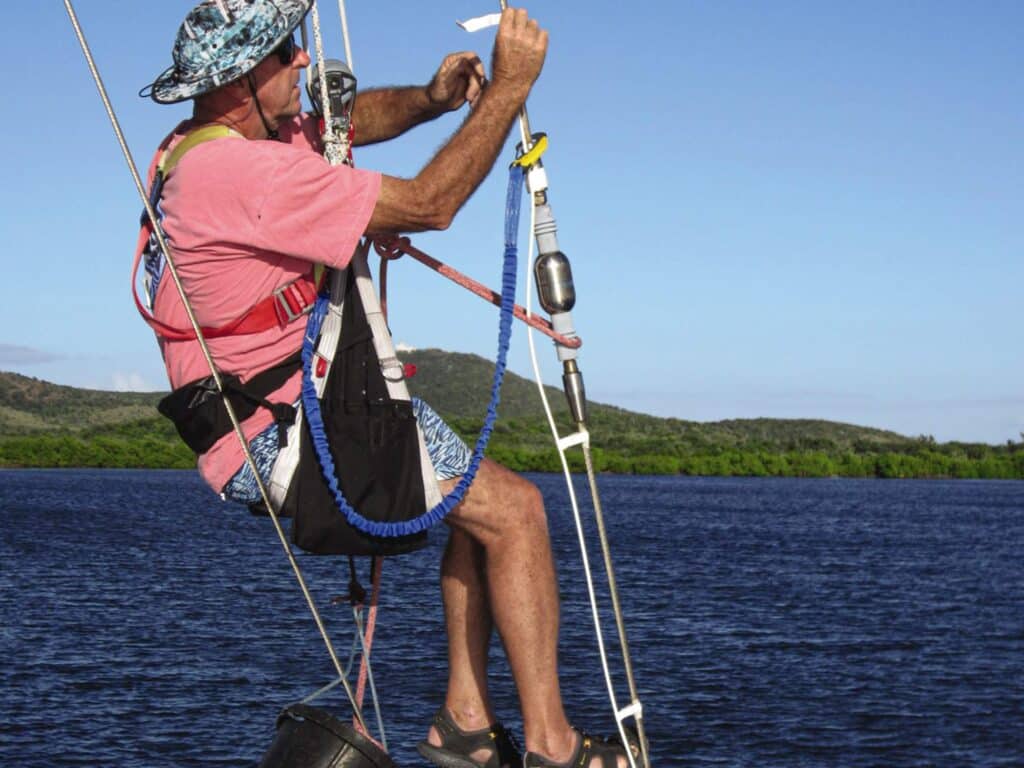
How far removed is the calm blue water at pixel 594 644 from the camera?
949 inches

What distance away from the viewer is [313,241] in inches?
177

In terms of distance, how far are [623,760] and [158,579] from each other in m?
43.0

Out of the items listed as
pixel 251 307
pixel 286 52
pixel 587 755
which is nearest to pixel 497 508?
pixel 587 755

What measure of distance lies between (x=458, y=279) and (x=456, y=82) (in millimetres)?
938

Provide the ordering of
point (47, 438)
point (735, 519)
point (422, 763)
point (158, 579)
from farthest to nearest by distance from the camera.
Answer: point (47, 438), point (735, 519), point (158, 579), point (422, 763)

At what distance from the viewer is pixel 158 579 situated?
46.0 metres

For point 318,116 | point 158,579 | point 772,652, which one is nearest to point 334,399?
point 318,116

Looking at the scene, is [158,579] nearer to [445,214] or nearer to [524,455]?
[445,214]

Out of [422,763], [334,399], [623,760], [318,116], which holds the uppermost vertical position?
[318,116]

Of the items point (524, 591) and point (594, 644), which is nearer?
point (524, 591)

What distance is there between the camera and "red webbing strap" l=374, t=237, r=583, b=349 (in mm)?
4922

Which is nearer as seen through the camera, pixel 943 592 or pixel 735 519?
pixel 943 592

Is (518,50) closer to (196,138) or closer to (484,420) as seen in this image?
(196,138)

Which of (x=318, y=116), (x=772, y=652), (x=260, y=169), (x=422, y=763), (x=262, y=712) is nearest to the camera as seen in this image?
(x=260, y=169)
